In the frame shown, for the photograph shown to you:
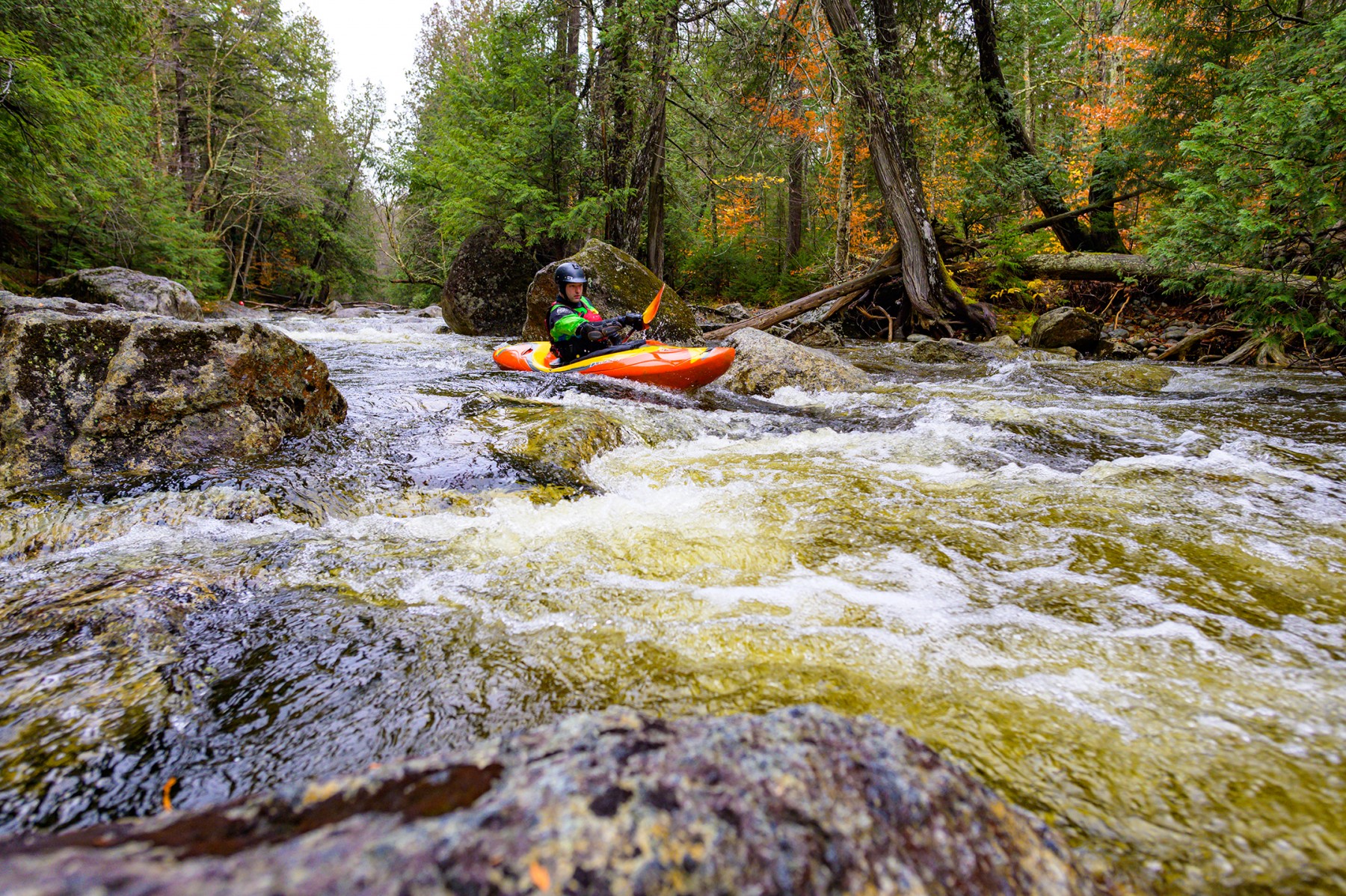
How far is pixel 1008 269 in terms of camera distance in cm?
1160

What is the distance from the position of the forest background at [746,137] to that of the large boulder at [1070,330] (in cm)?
169

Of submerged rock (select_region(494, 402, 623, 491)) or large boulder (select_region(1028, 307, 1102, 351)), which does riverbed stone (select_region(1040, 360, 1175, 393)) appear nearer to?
large boulder (select_region(1028, 307, 1102, 351))

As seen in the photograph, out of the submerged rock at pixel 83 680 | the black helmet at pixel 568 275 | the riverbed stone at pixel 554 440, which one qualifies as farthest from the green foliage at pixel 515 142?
the submerged rock at pixel 83 680

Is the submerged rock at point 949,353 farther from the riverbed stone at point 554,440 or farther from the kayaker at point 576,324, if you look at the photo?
the riverbed stone at point 554,440

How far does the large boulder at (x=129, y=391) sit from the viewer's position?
317cm

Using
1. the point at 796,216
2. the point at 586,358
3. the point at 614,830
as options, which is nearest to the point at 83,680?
the point at 614,830

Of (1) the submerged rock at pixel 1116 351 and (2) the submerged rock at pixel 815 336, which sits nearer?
(1) the submerged rock at pixel 1116 351

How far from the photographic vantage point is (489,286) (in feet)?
44.1

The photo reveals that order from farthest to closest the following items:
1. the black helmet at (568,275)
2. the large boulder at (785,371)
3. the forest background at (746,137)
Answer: the black helmet at (568,275) < the large boulder at (785,371) < the forest background at (746,137)

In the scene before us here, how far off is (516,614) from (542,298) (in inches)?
355

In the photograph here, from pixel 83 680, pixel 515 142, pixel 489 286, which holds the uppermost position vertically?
pixel 515 142

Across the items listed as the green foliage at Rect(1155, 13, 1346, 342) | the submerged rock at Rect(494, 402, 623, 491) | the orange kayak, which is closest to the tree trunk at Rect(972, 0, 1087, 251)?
the green foliage at Rect(1155, 13, 1346, 342)

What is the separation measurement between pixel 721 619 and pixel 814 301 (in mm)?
10536

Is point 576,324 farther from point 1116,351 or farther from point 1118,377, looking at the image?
point 1116,351
